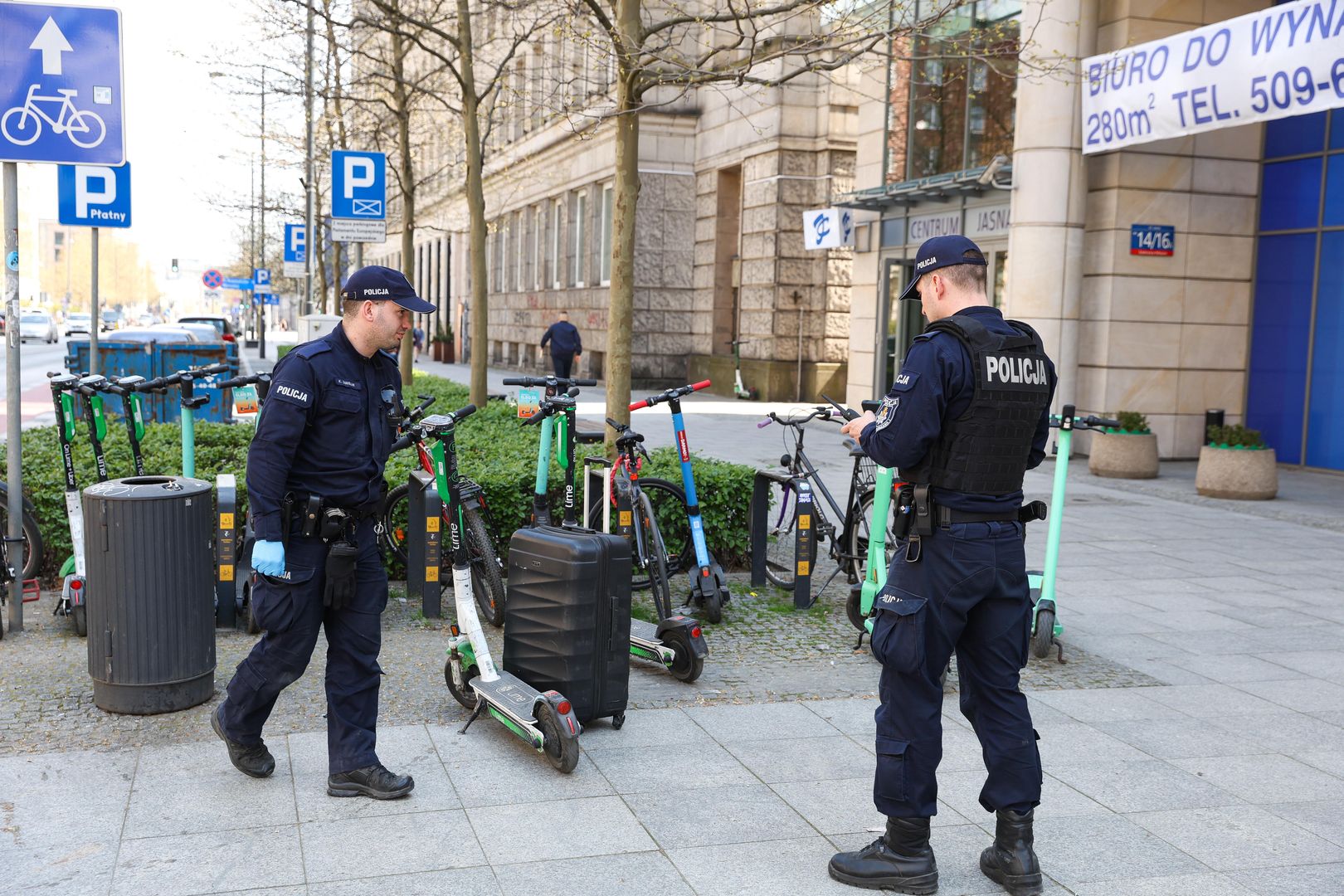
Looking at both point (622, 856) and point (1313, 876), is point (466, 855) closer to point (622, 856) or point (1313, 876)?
Result: point (622, 856)

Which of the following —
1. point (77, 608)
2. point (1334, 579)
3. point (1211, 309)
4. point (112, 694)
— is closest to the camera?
point (112, 694)

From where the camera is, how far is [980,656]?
3.88 m

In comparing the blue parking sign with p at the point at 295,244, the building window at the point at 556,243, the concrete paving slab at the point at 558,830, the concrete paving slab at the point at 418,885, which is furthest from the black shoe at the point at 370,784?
the building window at the point at 556,243

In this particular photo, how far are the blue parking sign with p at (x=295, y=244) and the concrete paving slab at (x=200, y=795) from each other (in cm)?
1861

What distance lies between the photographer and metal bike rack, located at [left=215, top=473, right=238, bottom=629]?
6484mm

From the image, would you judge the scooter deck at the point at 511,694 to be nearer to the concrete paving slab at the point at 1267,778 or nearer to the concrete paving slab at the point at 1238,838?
the concrete paving slab at the point at 1238,838

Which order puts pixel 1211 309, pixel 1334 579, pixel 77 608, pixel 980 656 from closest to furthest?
pixel 980 656 < pixel 77 608 < pixel 1334 579 < pixel 1211 309

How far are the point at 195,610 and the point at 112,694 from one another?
0.49 m

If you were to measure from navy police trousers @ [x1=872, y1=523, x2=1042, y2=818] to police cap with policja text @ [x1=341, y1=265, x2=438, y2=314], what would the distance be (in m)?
1.94

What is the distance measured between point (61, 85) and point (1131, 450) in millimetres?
11684

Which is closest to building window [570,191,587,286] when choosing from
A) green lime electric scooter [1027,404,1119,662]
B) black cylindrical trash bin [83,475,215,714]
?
green lime electric scooter [1027,404,1119,662]

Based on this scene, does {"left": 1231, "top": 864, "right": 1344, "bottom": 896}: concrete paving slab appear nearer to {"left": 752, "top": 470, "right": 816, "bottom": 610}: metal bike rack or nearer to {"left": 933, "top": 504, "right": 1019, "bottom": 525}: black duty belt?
{"left": 933, "top": 504, "right": 1019, "bottom": 525}: black duty belt

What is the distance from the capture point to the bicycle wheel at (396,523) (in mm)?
7703

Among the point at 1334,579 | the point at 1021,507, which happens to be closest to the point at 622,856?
the point at 1021,507
